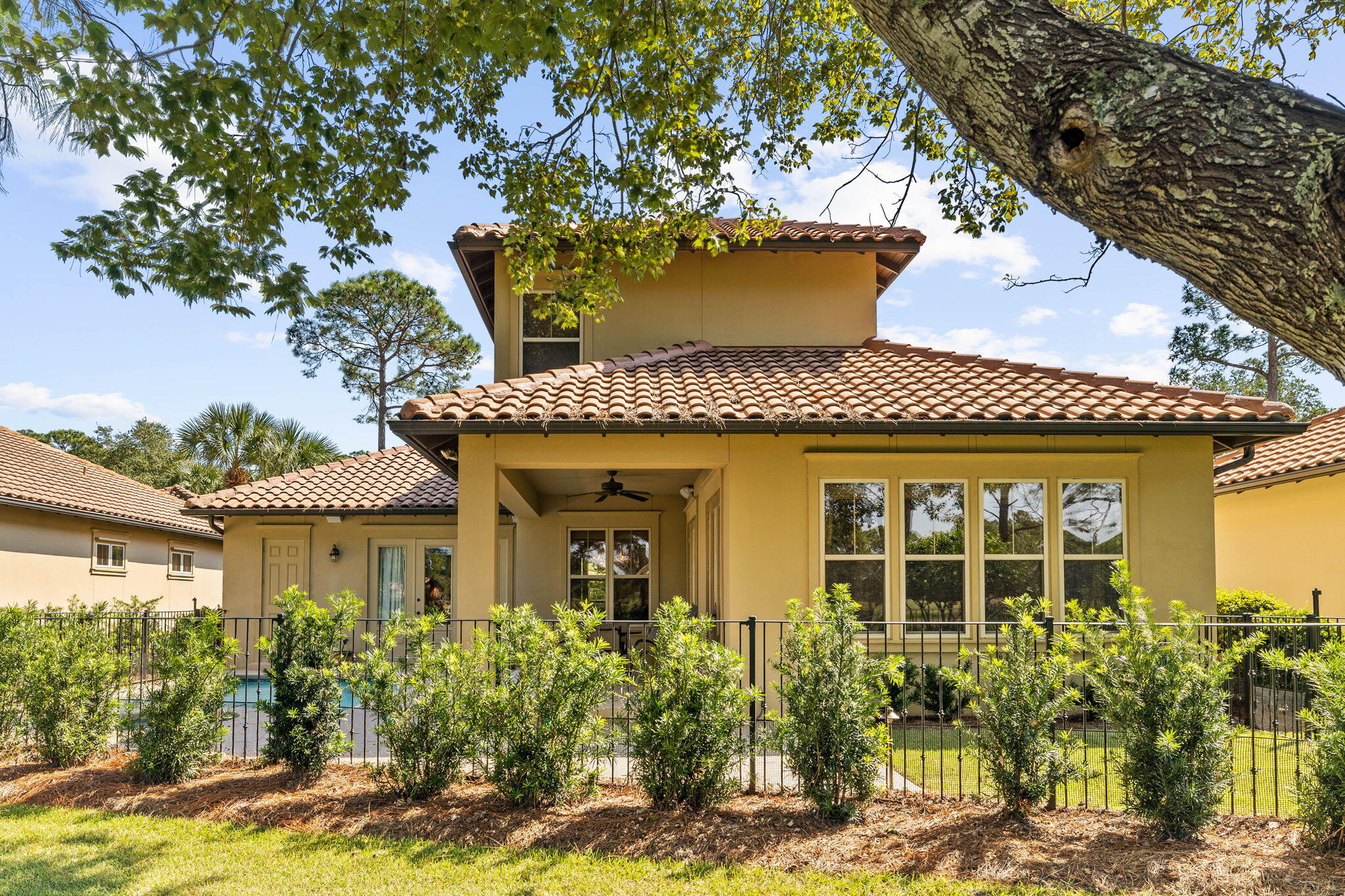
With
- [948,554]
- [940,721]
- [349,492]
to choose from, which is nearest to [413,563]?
[349,492]

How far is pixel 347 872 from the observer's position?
17.6ft

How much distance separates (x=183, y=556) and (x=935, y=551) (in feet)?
72.4

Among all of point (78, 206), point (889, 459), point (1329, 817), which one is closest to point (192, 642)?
point (78, 206)

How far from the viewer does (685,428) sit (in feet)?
30.7

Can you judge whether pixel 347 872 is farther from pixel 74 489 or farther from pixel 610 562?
pixel 74 489

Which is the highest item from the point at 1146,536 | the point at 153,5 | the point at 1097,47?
the point at 153,5

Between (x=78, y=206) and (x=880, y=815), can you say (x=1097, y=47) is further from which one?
(x=78, y=206)

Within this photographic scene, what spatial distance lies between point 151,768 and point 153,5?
586cm

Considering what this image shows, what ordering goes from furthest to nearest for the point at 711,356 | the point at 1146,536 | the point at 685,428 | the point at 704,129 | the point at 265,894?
the point at 711,356
the point at 1146,536
the point at 685,428
the point at 704,129
the point at 265,894

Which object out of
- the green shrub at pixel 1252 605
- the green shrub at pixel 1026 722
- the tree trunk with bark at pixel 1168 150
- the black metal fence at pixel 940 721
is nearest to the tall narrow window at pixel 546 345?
the black metal fence at pixel 940 721

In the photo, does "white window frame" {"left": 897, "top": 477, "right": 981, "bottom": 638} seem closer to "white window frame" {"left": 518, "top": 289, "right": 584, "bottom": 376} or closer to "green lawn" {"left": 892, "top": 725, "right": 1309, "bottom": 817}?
"green lawn" {"left": 892, "top": 725, "right": 1309, "bottom": 817}

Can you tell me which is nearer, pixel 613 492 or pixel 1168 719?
pixel 1168 719

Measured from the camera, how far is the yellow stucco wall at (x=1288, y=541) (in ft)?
46.4

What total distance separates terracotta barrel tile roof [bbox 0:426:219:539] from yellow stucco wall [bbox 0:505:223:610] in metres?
0.46
